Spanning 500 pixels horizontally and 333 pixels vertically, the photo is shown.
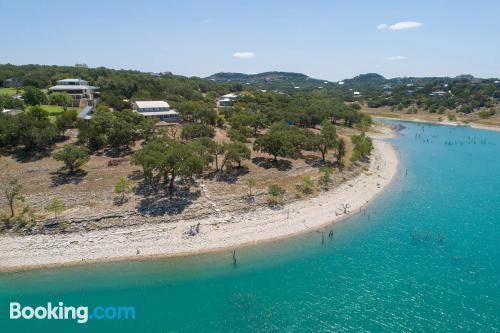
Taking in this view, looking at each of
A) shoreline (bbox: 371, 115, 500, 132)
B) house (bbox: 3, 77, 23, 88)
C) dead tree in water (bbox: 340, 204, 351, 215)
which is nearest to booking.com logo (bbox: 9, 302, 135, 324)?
dead tree in water (bbox: 340, 204, 351, 215)

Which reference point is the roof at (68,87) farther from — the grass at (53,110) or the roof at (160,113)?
the roof at (160,113)

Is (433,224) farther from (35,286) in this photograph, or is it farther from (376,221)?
(35,286)

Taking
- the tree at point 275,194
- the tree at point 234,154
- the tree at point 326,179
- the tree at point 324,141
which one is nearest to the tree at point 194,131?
the tree at point 234,154

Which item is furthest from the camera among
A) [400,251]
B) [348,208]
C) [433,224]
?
[348,208]

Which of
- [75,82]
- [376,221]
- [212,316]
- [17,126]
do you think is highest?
[75,82]

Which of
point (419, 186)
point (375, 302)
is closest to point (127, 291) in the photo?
point (375, 302)

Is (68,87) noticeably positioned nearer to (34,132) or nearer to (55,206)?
(34,132)

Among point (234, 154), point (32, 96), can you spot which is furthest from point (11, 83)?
point (234, 154)
